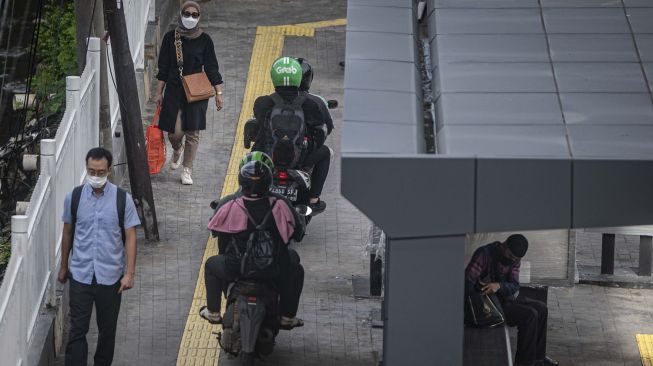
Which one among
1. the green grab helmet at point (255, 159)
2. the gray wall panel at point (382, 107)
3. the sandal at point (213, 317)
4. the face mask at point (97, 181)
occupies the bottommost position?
the sandal at point (213, 317)

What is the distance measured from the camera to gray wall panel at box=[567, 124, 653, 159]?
26.3ft

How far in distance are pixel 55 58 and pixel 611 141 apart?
12541mm

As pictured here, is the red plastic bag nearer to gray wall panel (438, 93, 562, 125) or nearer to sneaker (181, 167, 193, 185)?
sneaker (181, 167, 193, 185)

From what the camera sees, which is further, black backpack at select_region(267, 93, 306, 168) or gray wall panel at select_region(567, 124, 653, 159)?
black backpack at select_region(267, 93, 306, 168)

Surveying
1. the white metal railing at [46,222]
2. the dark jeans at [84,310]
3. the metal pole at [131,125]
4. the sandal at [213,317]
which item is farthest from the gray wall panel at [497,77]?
the metal pole at [131,125]

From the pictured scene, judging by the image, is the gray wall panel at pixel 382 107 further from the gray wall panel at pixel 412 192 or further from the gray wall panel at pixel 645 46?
Result: the gray wall panel at pixel 645 46

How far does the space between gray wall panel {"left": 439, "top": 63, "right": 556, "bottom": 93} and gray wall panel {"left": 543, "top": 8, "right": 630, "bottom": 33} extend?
73 centimetres

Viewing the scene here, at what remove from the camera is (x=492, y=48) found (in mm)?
9625

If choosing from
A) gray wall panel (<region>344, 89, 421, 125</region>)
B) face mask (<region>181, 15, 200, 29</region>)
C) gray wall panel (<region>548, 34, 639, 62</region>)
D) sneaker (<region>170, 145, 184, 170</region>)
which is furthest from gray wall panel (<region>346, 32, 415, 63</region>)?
sneaker (<region>170, 145, 184, 170</region>)

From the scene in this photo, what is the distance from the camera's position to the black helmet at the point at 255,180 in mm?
10609

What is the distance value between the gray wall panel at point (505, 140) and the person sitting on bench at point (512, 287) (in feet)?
7.54

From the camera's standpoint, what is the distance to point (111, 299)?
1059 cm

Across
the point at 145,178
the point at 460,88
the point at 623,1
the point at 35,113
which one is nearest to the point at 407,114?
the point at 460,88

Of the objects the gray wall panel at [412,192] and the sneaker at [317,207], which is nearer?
the gray wall panel at [412,192]
